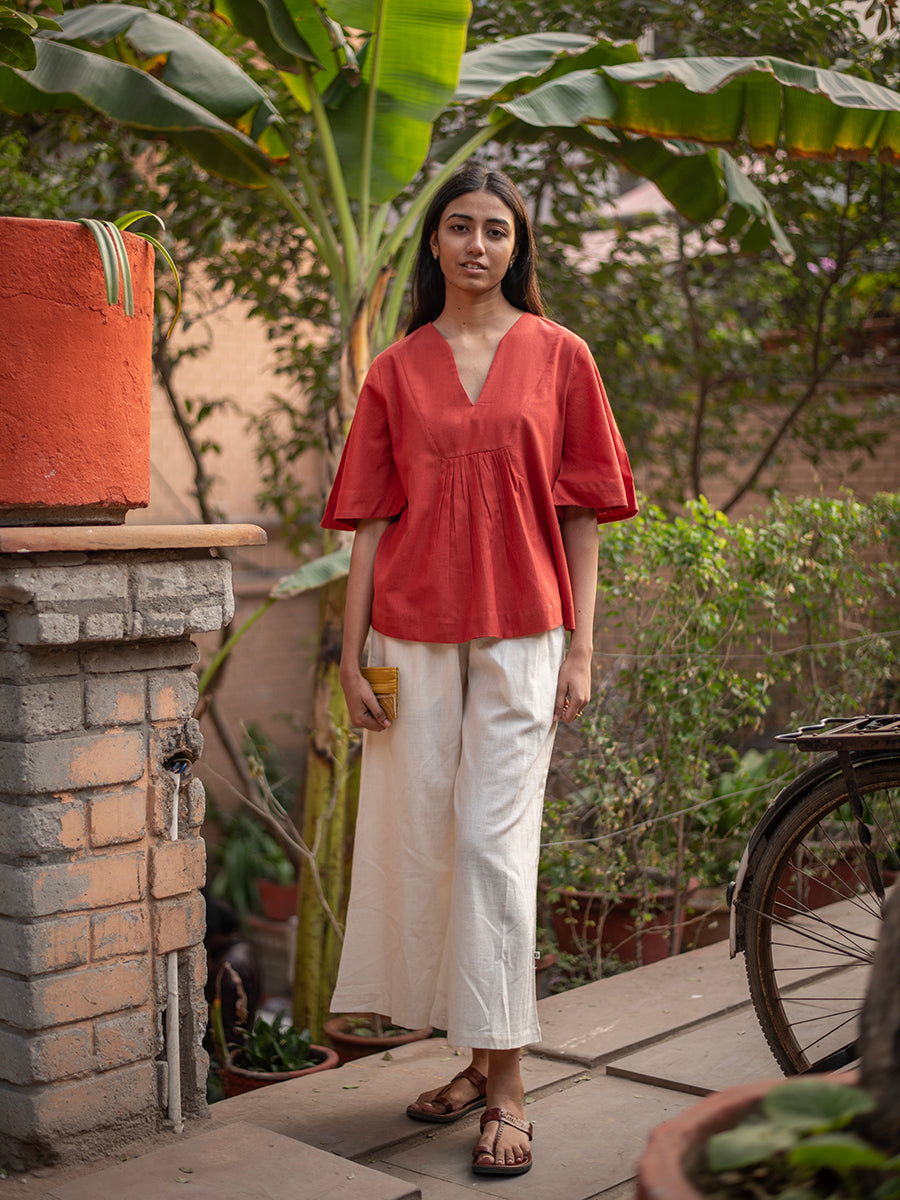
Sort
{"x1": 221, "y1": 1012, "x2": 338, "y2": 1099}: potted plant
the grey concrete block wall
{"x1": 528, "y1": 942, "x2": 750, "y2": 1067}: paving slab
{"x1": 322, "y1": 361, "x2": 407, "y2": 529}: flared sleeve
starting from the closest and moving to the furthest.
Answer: the grey concrete block wall, {"x1": 322, "y1": 361, "x2": 407, "y2": 529}: flared sleeve, {"x1": 528, "y1": 942, "x2": 750, "y2": 1067}: paving slab, {"x1": 221, "y1": 1012, "x2": 338, "y2": 1099}: potted plant

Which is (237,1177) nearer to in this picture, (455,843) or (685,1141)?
(455,843)

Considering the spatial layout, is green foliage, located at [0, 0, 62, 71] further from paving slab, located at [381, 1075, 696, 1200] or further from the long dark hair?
paving slab, located at [381, 1075, 696, 1200]

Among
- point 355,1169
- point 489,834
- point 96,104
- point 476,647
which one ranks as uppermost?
point 96,104

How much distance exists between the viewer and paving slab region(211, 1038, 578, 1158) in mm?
2629

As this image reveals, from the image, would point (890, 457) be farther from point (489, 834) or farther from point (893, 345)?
point (489, 834)

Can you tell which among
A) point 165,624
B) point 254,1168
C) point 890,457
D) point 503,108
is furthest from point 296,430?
point 254,1168

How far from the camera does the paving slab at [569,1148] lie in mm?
2393

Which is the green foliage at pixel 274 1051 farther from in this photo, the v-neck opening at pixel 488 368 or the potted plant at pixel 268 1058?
the v-neck opening at pixel 488 368

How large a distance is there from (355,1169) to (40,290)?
5.79 ft

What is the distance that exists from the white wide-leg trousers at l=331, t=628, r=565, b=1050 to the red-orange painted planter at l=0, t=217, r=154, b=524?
0.70 meters

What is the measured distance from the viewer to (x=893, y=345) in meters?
7.43

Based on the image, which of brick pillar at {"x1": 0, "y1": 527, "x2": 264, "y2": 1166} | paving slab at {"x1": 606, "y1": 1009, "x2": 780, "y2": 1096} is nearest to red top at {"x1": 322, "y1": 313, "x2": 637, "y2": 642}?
brick pillar at {"x1": 0, "y1": 527, "x2": 264, "y2": 1166}

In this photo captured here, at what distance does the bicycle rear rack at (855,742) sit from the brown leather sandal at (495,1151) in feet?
2.98

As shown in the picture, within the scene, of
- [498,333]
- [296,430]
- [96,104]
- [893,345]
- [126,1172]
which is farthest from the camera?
[893,345]
